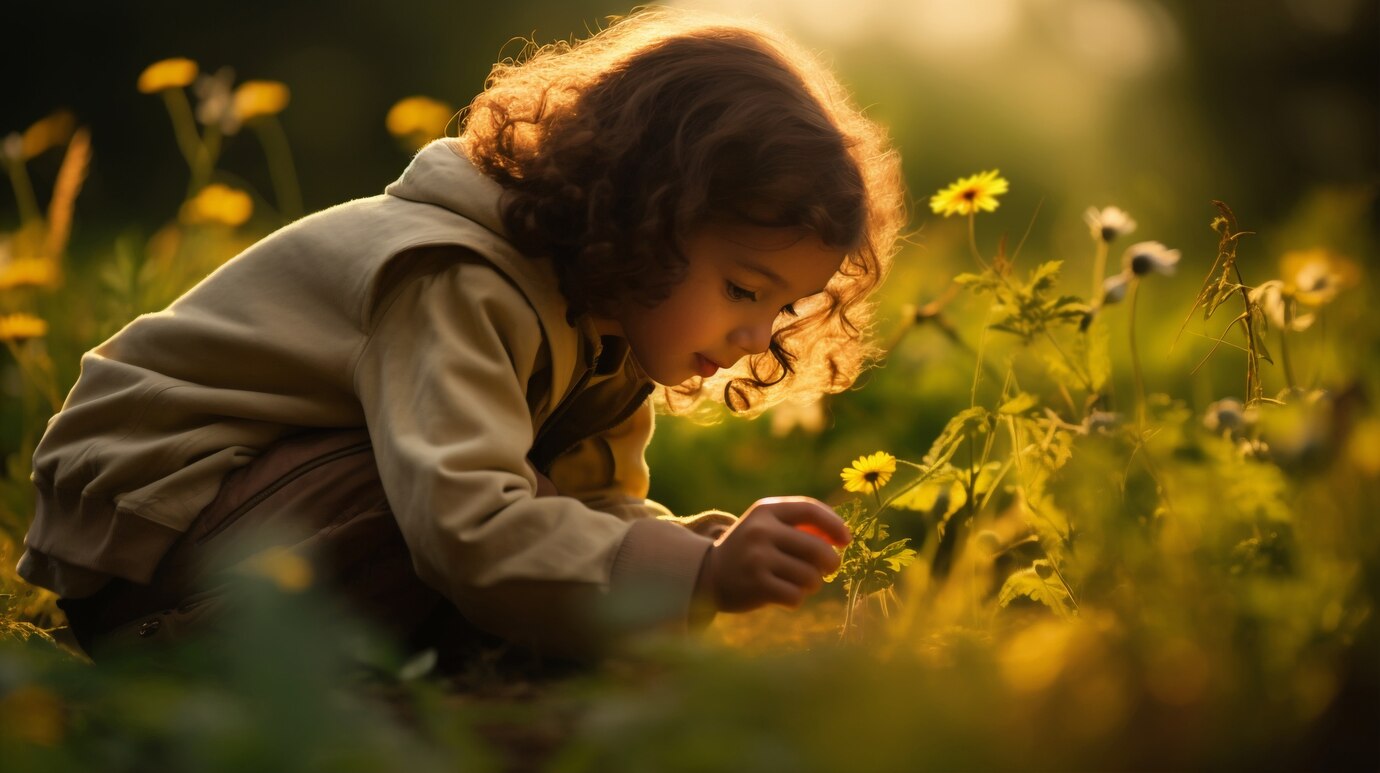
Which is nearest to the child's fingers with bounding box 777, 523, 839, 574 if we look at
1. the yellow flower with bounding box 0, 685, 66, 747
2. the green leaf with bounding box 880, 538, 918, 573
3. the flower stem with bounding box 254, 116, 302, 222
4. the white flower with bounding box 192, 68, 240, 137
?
the green leaf with bounding box 880, 538, 918, 573

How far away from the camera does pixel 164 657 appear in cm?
149

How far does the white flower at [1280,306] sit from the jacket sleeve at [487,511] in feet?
2.64

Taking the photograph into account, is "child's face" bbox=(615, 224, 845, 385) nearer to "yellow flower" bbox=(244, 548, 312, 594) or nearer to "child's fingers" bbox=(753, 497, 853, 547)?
"child's fingers" bbox=(753, 497, 853, 547)

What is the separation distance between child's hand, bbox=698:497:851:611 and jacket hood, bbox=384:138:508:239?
562 mm

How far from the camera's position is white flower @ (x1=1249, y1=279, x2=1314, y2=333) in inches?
68.7

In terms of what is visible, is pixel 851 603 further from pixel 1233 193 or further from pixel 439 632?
pixel 1233 193

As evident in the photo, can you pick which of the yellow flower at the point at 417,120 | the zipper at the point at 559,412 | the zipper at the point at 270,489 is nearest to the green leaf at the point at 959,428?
the zipper at the point at 559,412

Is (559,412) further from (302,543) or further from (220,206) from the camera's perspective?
(220,206)

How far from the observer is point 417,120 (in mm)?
3611

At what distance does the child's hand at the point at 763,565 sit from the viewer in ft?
5.42

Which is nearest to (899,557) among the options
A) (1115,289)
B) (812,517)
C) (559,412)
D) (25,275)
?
(812,517)

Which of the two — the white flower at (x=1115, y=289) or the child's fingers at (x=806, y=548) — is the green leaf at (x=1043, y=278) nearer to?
the white flower at (x=1115, y=289)

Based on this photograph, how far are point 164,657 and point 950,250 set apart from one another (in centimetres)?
413

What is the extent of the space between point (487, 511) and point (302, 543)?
1.20 ft
